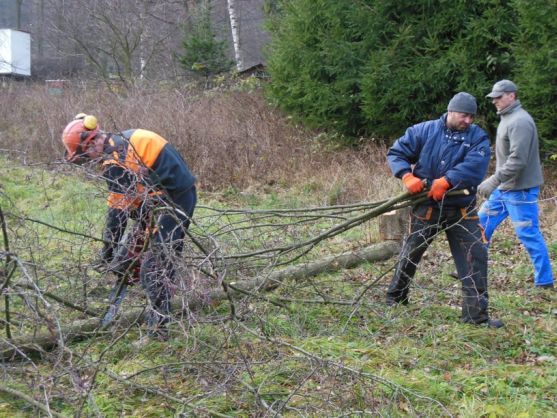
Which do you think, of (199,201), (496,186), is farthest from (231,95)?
(496,186)

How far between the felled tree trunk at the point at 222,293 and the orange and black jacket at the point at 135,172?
0.55m

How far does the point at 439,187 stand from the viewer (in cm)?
491

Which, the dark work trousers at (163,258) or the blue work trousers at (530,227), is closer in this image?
the dark work trousers at (163,258)

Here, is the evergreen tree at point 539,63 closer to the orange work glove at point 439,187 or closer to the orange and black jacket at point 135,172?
the orange work glove at point 439,187

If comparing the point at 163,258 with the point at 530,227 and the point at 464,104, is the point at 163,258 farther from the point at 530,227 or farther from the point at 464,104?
the point at 530,227

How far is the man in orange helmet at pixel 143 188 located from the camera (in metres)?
4.21

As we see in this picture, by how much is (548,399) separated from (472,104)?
2089mm

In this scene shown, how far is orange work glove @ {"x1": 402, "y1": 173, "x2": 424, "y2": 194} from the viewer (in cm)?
499

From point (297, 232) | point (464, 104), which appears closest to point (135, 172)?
point (297, 232)

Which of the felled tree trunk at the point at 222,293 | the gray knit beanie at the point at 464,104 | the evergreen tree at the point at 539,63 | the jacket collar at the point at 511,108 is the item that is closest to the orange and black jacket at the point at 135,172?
the felled tree trunk at the point at 222,293

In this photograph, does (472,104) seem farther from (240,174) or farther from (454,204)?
(240,174)

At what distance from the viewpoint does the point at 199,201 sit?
10602 millimetres

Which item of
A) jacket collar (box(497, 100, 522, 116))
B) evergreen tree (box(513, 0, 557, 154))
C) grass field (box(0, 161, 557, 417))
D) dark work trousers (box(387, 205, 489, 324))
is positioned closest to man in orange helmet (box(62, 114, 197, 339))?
grass field (box(0, 161, 557, 417))

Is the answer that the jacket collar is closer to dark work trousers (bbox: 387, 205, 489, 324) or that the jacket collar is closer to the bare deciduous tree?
dark work trousers (bbox: 387, 205, 489, 324)
